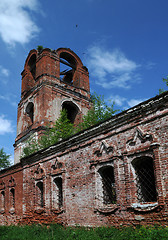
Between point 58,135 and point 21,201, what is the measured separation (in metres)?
5.53

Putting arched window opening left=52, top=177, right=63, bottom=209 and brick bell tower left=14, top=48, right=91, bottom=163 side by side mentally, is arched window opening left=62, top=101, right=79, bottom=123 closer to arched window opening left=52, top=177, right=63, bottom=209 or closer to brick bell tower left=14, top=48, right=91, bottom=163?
brick bell tower left=14, top=48, right=91, bottom=163

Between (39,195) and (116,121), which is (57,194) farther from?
(116,121)

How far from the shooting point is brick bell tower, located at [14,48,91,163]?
72.1ft

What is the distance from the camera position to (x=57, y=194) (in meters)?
10.7

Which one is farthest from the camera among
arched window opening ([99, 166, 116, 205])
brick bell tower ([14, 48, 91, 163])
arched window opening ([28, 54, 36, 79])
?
arched window opening ([28, 54, 36, 79])

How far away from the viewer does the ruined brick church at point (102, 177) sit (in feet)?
22.2

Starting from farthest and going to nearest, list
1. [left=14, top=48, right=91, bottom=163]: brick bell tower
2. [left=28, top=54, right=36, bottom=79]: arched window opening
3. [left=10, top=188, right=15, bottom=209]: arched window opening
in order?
1. [left=28, top=54, right=36, bottom=79]: arched window opening
2. [left=14, top=48, right=91, bottom=163]: brick bell tower
3. [left=10, top=188, right=15, bottom=209]: arched window opening

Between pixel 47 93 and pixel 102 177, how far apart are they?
15117 mm

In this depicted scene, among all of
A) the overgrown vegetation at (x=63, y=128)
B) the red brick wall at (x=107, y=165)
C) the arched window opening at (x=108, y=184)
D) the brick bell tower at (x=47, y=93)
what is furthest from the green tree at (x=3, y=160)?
the arched window opening at (x=108, y=184)

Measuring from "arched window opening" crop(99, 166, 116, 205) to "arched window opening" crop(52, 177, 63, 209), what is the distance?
2.91 m

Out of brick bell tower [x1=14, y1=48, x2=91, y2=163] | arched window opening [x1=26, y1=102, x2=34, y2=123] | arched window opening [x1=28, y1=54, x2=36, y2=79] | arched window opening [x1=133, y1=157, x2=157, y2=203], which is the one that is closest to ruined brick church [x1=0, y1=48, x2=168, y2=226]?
arched window opening [x1=133, y1=157, x2=157, y2=203]

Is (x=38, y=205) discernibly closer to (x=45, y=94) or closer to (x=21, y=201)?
(x=21, y=201)

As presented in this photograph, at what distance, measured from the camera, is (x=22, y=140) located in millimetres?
24031

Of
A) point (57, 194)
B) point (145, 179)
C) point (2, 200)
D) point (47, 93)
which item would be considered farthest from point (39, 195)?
point (47, 93)
